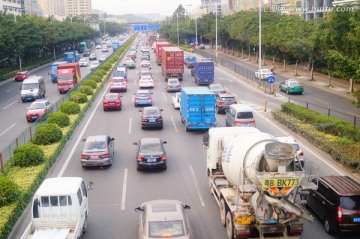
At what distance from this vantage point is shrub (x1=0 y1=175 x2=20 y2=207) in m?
17.6

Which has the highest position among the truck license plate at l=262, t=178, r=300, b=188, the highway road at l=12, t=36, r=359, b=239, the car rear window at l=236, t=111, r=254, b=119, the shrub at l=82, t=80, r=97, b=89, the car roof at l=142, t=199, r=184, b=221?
the truck license plate at l=262, t=178, r=300, b=188

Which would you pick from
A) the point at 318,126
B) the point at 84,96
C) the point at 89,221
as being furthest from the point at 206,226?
the point at 84,96

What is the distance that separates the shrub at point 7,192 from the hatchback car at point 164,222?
6256 millimetres

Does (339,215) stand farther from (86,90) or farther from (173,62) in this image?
(173,62)

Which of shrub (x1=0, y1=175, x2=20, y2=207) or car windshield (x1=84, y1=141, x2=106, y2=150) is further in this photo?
car windshield (x1=84, y1=141, x2=106, y2=150)

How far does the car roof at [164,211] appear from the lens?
1368 cm

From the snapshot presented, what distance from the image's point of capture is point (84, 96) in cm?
4188

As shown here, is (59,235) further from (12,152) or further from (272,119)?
(272,119)

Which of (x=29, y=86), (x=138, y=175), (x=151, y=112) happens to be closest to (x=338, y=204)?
(x=138, y=175)

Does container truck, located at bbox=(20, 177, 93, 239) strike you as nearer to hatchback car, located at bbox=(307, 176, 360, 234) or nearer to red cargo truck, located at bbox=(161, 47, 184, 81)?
hatchback car, located at bbox=(307, 176, 360, 234)

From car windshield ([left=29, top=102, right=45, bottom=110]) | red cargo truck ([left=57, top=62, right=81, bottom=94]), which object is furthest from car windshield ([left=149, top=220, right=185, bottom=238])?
red cargo truck ([left=57, top=62, right=81, bottom=94])

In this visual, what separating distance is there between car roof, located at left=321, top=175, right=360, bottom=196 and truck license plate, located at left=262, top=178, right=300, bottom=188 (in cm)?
297

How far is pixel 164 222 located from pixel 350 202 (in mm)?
6131

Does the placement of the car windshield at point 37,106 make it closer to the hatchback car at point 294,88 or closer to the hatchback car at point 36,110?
the hatchback car at point 36,110
